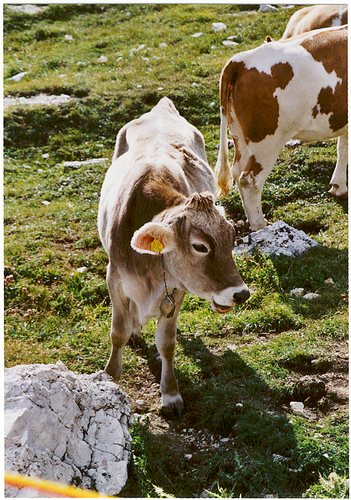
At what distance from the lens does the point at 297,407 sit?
6.91 metres

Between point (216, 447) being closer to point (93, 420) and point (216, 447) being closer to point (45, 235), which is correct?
point (93, 420)

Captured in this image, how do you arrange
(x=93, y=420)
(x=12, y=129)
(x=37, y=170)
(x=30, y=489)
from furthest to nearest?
(x=12, y=129) < (x=37, y=170) < (x=93, y=420) < (x=30, y=489)

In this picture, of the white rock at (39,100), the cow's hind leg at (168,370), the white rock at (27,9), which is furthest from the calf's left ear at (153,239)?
the white rock at (27,9)

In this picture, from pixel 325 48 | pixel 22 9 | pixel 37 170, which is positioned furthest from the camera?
pixel 22 9

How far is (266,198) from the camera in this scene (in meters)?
11.0

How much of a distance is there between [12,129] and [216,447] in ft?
28.8

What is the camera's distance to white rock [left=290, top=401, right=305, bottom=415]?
687 centimetres

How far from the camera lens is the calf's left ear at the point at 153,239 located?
5.88m

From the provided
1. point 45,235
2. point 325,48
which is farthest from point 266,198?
point 45,235

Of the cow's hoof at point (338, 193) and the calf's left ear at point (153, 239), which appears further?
the cow's hoof at point (338, 193)

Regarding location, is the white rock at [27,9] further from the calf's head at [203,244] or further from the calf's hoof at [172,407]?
the calf's head at [203,244]

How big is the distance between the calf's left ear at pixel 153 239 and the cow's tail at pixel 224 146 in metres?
4.24

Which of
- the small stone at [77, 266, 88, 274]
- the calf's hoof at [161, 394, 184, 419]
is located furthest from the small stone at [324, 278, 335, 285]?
the small stone at [77, 266, 88, 274]

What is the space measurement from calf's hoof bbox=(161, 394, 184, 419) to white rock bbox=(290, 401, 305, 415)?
1038 mm
